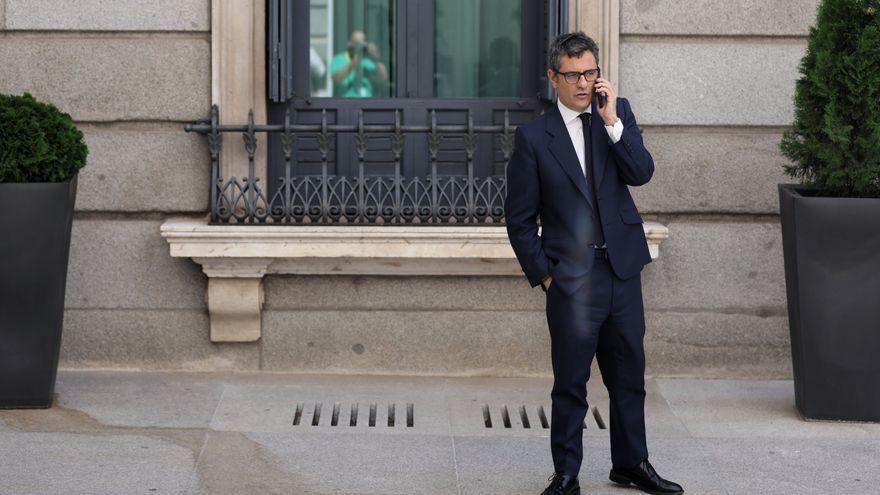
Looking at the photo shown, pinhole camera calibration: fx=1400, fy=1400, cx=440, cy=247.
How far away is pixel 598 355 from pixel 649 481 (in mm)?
561

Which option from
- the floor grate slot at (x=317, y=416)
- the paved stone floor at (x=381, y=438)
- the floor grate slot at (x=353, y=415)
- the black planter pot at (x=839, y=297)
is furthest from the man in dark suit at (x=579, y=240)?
the floor grate slot at (x=317, y=416)

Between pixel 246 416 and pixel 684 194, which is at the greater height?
pixel 684 194

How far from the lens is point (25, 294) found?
693cm

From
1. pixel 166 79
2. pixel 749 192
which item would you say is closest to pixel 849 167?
pixel 749 192

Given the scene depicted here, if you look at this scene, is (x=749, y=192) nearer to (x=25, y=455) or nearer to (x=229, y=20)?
(x=229, y=20)

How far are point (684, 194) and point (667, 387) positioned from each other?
1.13 meters

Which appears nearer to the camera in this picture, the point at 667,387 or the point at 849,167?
the point at 849,167

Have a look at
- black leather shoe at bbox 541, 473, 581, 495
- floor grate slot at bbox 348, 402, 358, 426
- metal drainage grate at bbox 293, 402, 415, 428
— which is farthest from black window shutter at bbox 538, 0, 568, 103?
black leather shoe at bbox 541, 473, 581, 495

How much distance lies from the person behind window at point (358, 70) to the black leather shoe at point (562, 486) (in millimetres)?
3506

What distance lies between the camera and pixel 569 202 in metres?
5.62

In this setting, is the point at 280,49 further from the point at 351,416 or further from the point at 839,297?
the point at 839,297

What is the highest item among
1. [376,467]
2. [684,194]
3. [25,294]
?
[684,194]

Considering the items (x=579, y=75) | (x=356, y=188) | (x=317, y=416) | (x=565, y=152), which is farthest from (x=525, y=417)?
(x=579, y=75)

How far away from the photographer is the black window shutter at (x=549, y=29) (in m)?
8.02
